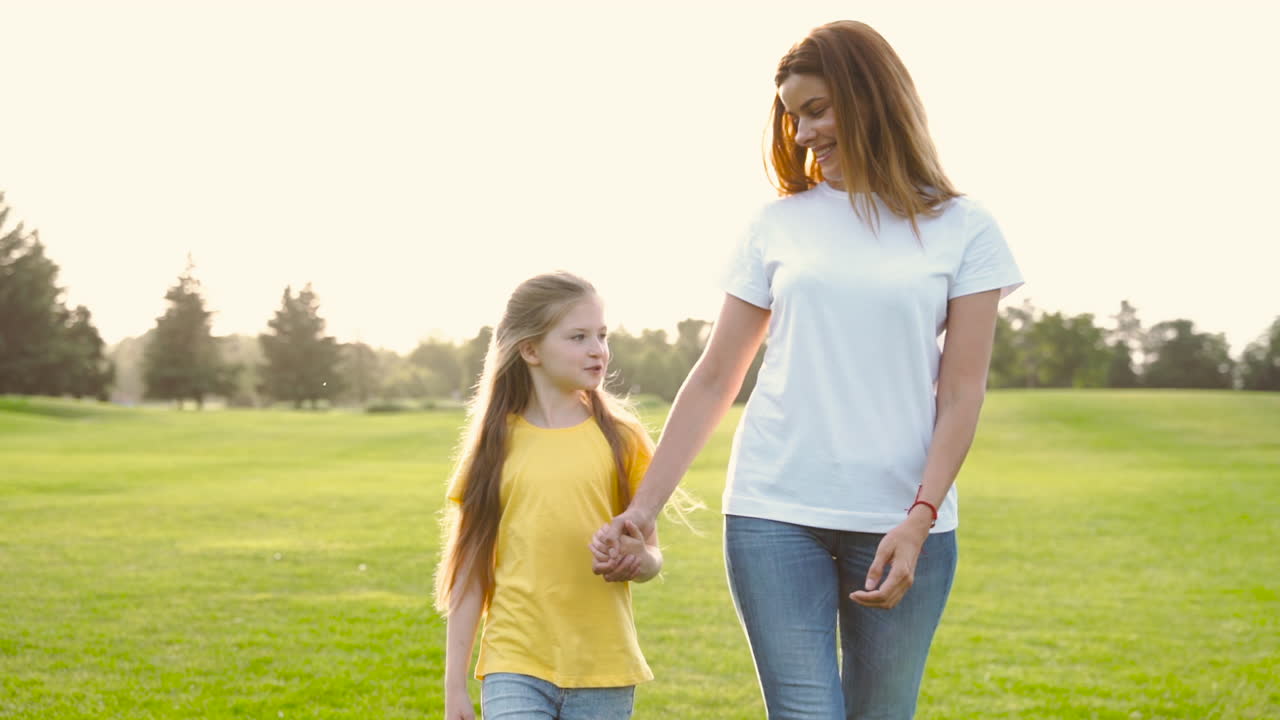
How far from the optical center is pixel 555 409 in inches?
121

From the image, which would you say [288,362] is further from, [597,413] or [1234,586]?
[597,413]

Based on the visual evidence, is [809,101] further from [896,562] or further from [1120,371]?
[1120,371]

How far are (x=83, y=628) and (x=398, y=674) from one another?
2631 mm

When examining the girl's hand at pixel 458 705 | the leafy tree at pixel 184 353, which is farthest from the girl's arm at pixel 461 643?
the leafy tree at pixel 184 353

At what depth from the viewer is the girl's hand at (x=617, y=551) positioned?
2.63m

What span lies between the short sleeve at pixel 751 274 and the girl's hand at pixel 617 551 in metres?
0.60

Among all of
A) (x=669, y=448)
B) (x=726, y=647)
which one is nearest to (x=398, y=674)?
(x=726, y=647)

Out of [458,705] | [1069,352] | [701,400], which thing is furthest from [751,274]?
[1069,352]

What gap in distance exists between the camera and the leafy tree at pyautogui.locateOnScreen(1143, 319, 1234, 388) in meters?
72.0

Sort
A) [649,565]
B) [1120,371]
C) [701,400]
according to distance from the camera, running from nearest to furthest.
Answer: [701,400]
[649,565]
[1120,371]

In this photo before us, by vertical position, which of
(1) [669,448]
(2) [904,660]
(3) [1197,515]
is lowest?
(3) [1197,515]

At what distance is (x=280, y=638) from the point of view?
712 cm

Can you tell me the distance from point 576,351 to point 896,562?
1.09 meters

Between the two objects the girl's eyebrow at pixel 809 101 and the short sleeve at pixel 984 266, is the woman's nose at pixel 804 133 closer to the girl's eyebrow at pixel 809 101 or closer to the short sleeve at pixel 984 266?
the girl's eyebrow at pixel 809 101
